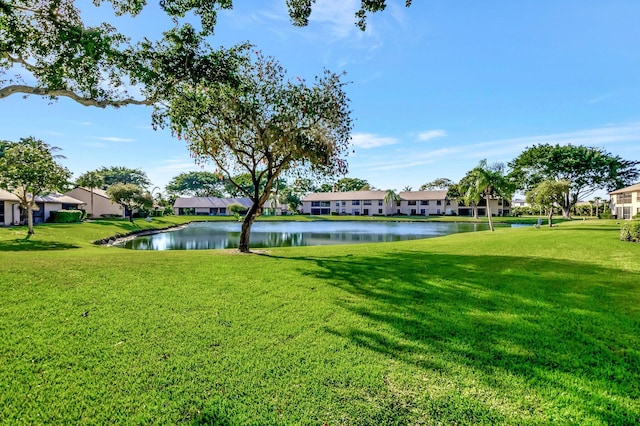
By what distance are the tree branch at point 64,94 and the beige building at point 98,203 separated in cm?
4915

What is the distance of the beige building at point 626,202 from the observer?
36.8 meters

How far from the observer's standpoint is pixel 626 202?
131ft

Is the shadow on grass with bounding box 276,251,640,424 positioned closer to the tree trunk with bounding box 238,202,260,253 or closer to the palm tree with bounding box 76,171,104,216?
the tree trunk with bounding box 238,202,260,253

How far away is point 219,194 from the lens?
327 feet

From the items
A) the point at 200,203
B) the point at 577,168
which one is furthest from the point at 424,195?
the point at 200,203

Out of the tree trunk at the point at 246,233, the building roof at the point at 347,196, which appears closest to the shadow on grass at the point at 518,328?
the tree trunk at the point at 246,233

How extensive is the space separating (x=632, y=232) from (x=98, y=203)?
63.8 metres

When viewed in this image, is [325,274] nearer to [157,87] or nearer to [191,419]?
[191,419]

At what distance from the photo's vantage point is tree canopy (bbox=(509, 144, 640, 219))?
51812 mm

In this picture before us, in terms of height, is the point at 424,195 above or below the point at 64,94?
above

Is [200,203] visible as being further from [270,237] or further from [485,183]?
[485,183]

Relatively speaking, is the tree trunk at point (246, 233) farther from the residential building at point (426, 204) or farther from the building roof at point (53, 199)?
the residential building at point (426, 204)

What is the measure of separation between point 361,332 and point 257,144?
10.7 m

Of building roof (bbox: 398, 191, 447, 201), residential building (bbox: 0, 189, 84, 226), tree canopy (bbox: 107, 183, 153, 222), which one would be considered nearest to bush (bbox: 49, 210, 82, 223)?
residential building (bbox: 0, 189, 84, 226)
